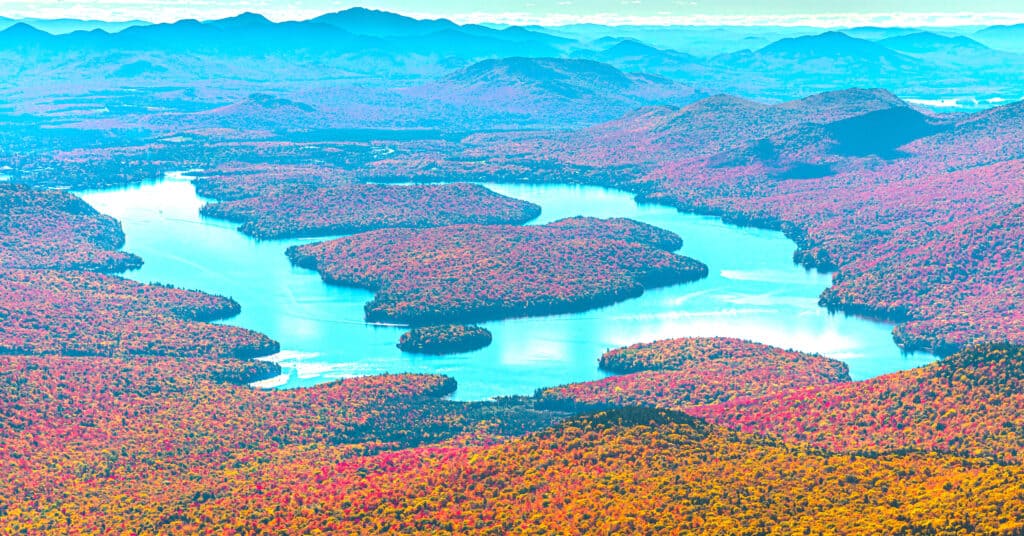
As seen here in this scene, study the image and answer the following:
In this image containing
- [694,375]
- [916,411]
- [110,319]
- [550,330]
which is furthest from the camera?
[550,330]

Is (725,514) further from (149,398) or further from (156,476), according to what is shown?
(149,398)

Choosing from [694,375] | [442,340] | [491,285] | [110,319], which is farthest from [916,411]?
[110,319]

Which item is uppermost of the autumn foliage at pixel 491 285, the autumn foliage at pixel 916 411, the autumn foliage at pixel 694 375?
the autumn foliage at pixel 916 411

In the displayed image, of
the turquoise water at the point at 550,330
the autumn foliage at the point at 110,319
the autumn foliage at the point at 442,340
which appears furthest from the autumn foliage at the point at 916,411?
the autumn foliage at the point at 110,319

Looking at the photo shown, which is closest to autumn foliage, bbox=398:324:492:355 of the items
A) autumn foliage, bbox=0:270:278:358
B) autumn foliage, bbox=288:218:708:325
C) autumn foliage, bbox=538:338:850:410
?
autumn foliage, bbox=288:218:708:325

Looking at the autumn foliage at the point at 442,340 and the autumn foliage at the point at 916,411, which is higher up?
the autumn foliage at the point at 916,411

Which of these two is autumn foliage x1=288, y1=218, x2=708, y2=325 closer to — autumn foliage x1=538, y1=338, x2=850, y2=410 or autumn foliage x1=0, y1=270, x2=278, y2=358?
autumn foliage x1=0, y1=270, x2=278, y2=358

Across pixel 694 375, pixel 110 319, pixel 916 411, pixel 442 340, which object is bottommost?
pixel 110 319

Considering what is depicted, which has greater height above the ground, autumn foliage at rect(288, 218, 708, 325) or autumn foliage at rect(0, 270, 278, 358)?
autumn foliage at rect(288, 218, 708, 325)

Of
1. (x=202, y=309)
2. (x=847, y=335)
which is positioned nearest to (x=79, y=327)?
(x=202, y=309)

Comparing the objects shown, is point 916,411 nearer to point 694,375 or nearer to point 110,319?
point 694,375

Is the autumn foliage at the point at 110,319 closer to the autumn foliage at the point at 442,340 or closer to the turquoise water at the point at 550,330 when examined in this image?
the turquoise water at the point at 550,330
